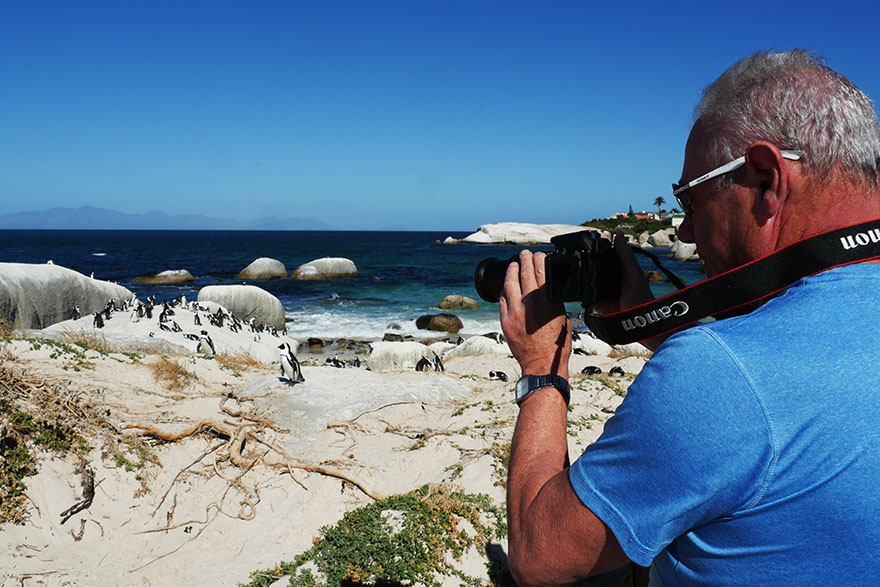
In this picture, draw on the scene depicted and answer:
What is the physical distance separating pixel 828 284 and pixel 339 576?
3.40 metres

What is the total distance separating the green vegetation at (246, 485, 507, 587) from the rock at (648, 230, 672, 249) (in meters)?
72.1

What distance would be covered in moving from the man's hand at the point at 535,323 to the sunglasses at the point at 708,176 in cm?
44

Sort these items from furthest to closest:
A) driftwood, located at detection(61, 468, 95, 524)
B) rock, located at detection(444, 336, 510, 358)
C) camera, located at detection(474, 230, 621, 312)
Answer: rock, located at detection(444, 336, 510, 358), driftwood, located at detection(61, 468, 95, 524), camera, located at detection(474, 230, 621, 312)

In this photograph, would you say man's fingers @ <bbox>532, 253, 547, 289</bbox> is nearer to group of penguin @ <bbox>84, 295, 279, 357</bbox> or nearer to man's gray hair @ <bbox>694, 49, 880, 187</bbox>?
man's gray hair @ <bbox>694, 49, 880, 187</bbox>

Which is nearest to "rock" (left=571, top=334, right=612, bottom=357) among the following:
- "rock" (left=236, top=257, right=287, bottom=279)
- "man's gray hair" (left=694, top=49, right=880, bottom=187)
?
"man's gray hair" (left=694, top=49, right=880, bottom=187)

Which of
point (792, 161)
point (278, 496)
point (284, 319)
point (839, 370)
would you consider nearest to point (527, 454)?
point (839, 370)

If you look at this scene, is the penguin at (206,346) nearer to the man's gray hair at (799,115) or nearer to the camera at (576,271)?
the camera at (576,271)

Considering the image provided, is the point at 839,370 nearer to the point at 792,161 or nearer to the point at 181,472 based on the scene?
the point at 792,161

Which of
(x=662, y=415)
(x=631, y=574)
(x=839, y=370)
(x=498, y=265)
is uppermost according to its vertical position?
(x=498, y=265)

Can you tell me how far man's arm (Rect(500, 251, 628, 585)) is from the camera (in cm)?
115

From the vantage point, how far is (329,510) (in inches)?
187

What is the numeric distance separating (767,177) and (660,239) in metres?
75.2

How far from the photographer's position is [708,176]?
4.36 feet

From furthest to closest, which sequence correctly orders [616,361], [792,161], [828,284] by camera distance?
[616,361] → [792,161] → [828,284]
